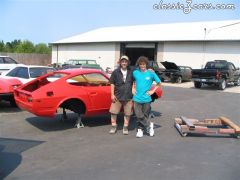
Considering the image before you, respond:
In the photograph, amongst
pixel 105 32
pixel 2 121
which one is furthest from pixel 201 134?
pixel 105 32

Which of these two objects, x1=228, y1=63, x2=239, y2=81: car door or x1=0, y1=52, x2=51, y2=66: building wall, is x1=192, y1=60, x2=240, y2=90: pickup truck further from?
x1=0, y1=52, x2=51, y2=66: building wall

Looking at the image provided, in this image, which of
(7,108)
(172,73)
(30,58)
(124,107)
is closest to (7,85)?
(7,108)

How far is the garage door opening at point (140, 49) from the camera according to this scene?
3922 cm

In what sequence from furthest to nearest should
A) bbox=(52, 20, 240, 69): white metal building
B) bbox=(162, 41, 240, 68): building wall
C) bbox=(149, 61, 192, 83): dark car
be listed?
1. bbox=(52, 20, 240, 69): white metal building
2. bbox=(162, 41, 240, 68): building wall
3. bbox=(149, 61, 192, 83): dark car

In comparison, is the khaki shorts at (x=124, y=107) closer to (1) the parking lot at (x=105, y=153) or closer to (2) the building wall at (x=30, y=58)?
(1) the parking lot at (x=105, y=153)

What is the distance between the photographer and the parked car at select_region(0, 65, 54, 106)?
425 inches

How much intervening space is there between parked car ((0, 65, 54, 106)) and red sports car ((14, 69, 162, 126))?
1711 millimetres

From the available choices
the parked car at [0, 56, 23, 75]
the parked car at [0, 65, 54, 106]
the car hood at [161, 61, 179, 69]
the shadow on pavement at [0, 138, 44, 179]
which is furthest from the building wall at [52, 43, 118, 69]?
the shadow on pavement at [0, 138, 44, 179]

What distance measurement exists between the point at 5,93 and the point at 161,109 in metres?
5.06

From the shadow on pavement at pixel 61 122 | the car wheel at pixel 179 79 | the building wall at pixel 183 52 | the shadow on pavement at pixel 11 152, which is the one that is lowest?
the car wheel at pixel 179 79

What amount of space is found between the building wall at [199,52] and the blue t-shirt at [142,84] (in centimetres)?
2507

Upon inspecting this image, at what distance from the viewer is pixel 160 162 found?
6078 mm

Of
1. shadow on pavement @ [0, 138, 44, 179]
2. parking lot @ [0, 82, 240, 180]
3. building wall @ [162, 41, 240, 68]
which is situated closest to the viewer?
parking lot @ [0, 82, 240, 180]

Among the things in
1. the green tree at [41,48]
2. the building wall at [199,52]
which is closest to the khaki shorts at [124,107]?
the building wall at [199,52]
